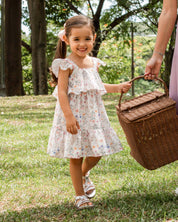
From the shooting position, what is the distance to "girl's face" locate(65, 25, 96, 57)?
3182mm

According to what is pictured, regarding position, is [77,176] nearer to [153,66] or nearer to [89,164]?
[89,164]

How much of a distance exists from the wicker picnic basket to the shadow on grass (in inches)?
12.9

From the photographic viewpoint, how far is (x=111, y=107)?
9.19 m

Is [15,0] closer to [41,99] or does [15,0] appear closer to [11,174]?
[41,99]


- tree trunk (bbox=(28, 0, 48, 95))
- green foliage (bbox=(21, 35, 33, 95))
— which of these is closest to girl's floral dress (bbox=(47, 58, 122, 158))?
tree trunk (bbox=(28, 0, 48, 95))

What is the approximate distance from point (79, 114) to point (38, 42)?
1230cm

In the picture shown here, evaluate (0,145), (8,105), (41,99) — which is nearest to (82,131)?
(0,145)

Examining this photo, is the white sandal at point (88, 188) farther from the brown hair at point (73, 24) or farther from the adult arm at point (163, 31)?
the adult arm at point (163, 31)

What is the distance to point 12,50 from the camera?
13.9 m

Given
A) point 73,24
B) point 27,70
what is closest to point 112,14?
point 27,70

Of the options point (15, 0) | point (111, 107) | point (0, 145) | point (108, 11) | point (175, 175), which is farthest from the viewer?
point (108, 11)

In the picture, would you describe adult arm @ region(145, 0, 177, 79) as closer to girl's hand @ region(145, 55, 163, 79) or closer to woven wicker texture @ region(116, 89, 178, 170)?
girl's hand @ region(145, 55, 163, 79)

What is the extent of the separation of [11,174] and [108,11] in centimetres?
1354

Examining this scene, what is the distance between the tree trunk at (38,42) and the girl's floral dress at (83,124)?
1189 centimetres
